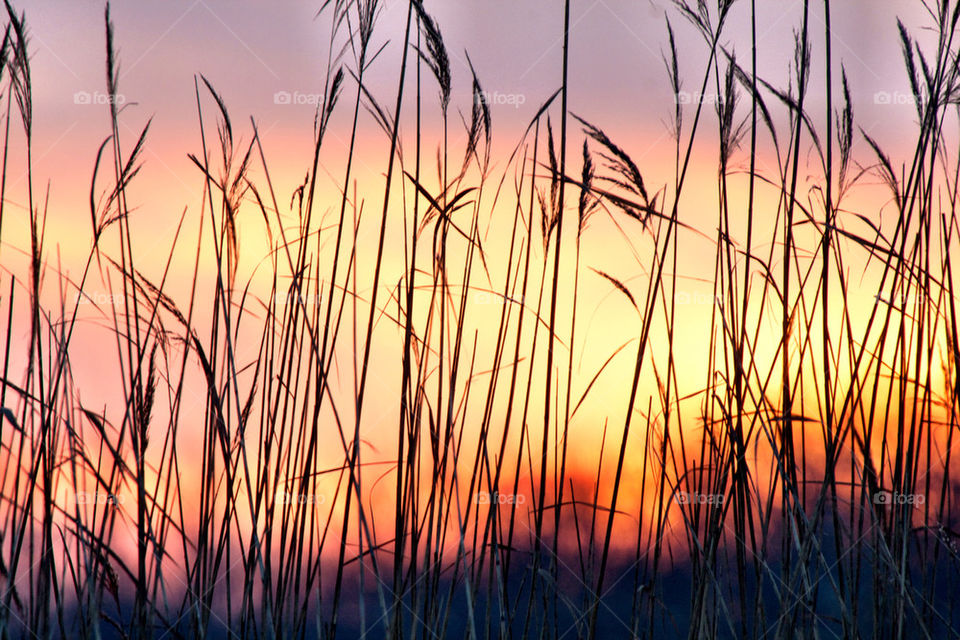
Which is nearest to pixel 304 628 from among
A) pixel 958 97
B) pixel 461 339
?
pixel 461 339

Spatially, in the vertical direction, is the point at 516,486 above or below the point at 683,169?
below

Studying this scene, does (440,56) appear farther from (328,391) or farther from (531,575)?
(531,575)

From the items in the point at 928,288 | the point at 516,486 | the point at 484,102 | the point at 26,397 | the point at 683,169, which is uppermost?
the point at 484,102

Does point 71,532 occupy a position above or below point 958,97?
below

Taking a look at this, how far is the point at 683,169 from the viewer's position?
1.34 m

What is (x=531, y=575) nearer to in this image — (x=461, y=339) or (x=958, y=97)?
(x=461, y=339)

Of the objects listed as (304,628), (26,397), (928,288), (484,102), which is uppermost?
(484,102)

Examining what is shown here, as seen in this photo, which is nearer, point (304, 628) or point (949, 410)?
point (304, 628)

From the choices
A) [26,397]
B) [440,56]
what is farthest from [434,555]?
[440,56]

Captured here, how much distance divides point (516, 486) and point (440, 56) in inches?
33.3

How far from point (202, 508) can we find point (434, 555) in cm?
46

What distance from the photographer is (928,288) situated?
4.68 feet

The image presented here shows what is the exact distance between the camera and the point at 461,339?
4.69 ft

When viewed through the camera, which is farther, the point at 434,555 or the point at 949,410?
the point at 949,410
